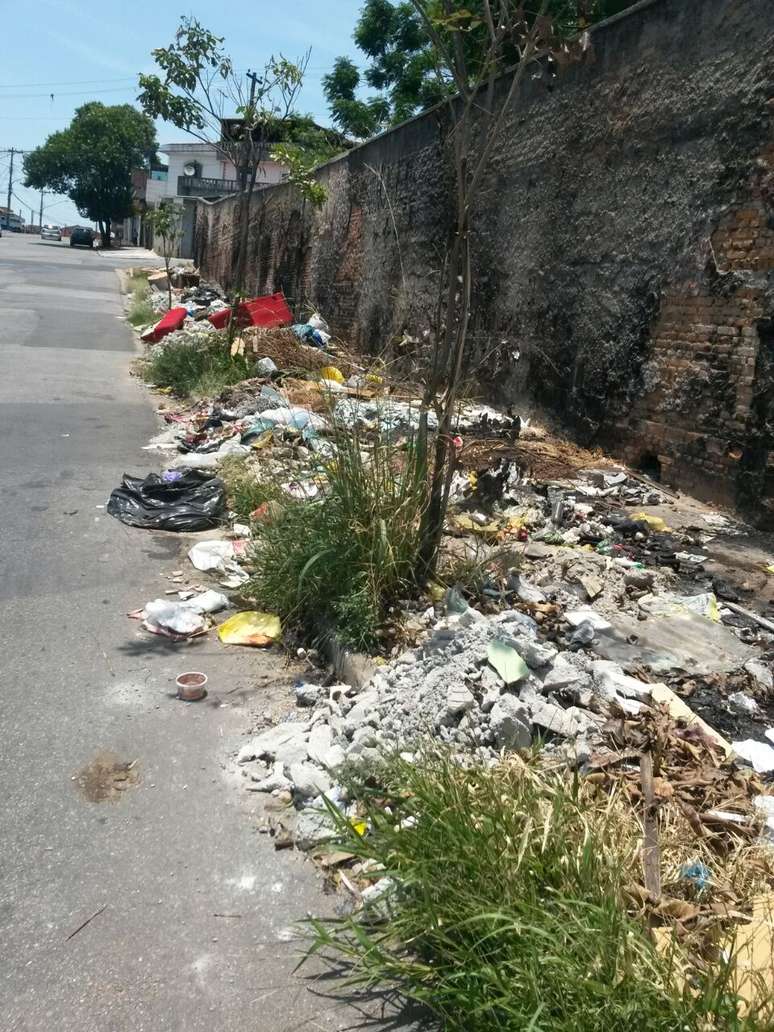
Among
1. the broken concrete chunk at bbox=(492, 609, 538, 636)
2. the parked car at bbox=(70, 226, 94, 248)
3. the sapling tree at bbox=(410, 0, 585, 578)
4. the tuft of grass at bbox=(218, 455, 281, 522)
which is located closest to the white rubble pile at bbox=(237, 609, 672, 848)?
the broken concrete chunk at bbox=(492, 609, 538, 636)

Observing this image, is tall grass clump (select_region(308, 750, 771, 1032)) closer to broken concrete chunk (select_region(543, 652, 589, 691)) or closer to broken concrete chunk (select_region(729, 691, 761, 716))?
broken concrete chunk (select_region(543, 652, 589, 691))

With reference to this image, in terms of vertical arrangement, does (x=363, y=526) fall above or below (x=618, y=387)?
below

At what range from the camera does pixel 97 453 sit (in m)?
7.86

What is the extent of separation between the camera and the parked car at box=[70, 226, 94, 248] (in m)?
59.3

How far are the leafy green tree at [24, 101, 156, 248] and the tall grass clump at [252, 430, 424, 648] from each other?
61855mm

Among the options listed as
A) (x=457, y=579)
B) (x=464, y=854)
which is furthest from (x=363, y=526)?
(x=464, y=854)

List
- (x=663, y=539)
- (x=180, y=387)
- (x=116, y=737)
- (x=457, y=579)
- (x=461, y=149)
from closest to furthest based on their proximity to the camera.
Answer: (x=116, y=737) < (x=461, y=149) < (x=457, y=579) < (x=663, y=539) < (x=180, y=387)

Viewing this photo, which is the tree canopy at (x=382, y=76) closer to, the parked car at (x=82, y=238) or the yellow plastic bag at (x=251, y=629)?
the yellow plastic bag at (x=251, y=629)

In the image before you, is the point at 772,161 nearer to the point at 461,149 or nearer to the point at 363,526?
the point at 461,149

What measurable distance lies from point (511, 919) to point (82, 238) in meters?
64.9

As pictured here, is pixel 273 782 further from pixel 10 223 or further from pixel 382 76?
pixel 10 223

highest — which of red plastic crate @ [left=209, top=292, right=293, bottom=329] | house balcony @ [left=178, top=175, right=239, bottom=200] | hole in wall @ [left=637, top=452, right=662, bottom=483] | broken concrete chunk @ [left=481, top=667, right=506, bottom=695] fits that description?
house balcony @ [left=178, top=175, right=239, bottom=200]

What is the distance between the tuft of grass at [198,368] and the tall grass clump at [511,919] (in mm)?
8521

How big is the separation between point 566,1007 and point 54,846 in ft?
5.51
